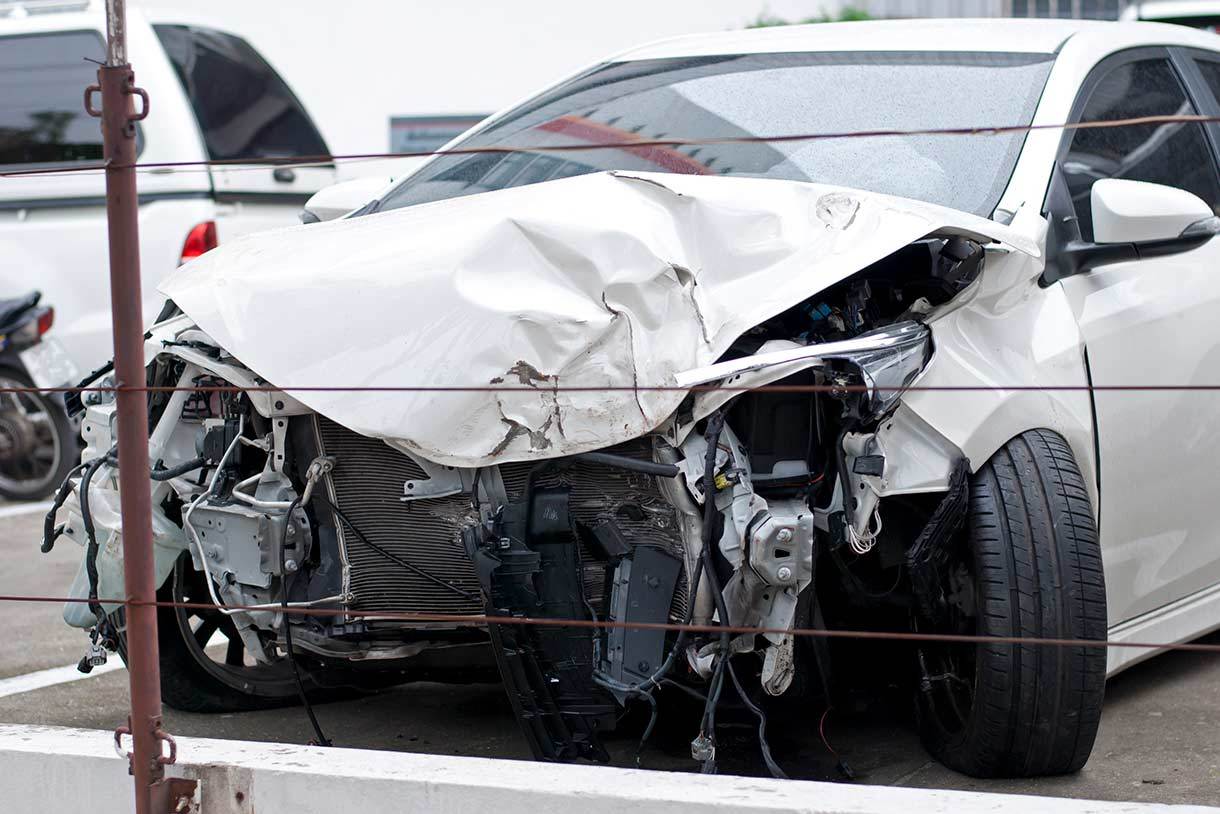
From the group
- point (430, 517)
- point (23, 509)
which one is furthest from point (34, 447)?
point (430, 517)

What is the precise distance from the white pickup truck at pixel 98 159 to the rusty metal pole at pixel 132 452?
4.52 m

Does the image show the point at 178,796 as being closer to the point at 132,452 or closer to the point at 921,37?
the point at 132,452

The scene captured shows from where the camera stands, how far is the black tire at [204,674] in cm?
368

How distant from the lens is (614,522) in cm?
288

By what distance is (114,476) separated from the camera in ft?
10.5

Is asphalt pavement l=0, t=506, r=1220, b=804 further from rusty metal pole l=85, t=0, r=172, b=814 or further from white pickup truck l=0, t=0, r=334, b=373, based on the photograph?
white pickup truck l=0, t=0, r=334, b=373

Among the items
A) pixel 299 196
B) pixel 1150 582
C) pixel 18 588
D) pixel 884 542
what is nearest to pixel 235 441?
pixel 884 542

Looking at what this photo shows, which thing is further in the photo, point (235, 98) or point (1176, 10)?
point (1176, 10)

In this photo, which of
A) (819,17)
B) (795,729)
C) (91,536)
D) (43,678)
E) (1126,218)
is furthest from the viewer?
(819,17)

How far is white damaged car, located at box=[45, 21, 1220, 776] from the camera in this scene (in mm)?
2758

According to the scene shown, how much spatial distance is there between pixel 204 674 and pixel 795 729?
1434mm

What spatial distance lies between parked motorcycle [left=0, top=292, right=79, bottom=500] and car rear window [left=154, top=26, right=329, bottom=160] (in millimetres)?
1187

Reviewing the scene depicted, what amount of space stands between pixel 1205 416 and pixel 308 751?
2155 mm

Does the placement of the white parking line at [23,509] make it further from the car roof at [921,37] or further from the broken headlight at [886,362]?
the broken headlight at [886,362]
